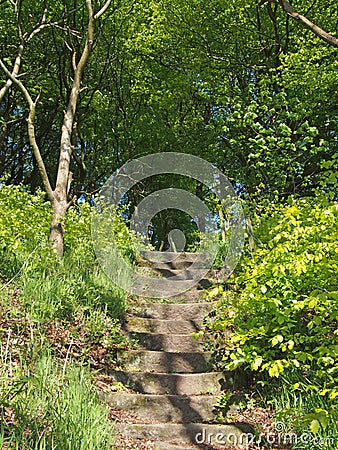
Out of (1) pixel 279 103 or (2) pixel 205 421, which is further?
(1) pixel 279 103

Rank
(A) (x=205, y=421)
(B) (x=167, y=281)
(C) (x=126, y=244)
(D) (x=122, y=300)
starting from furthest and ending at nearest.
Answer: (C) (x=126, y=244) → (B) (x=167, y=281) → (D) (x=122, y=300) → (A) (x=205, y=421)

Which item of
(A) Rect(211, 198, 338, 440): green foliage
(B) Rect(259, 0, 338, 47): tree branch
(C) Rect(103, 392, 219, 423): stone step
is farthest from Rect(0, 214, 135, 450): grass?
(B) Rect(259, 0, 338, 47): tree branch

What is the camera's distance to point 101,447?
2.97m

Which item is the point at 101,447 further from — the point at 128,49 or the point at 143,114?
the point at 143,114

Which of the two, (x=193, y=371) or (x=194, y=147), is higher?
(x=194, y=147)

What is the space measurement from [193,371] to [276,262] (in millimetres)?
1919

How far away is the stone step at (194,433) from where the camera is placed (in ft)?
13.1

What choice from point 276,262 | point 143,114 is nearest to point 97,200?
point 276,262

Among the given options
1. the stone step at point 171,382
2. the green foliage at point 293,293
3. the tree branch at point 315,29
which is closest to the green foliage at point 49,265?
the stone step at point 171,382

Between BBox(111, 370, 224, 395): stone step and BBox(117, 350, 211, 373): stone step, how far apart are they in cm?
27

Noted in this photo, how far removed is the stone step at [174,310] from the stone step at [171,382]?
54.7 inches

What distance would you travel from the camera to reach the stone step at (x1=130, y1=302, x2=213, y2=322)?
6391 mm

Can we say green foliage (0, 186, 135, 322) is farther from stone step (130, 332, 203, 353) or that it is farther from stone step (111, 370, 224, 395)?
stone step (111, 370, 224, 395)

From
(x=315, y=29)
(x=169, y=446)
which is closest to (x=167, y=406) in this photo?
(x=169, y=446)
